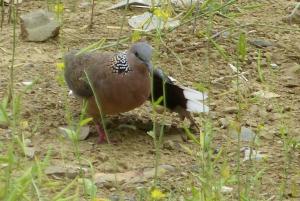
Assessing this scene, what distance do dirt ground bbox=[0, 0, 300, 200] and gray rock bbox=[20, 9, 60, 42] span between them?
0.05m

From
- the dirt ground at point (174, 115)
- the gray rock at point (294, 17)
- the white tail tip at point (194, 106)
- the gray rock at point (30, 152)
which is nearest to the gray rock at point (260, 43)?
the dirt ground at point (174, 115)

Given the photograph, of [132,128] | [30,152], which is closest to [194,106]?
[132,128]

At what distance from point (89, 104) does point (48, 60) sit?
Result: 0.96m

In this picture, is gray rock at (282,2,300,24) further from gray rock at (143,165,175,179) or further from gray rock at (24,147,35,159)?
gray rock at (24,147,35,159)

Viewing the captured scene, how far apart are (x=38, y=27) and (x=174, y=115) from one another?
1138mm

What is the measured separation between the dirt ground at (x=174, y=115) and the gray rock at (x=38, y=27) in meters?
0.05

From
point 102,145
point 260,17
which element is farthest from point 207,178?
point 260,17

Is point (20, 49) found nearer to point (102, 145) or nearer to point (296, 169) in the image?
point (102, 145)

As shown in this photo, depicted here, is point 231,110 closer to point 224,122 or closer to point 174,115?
point 224,122

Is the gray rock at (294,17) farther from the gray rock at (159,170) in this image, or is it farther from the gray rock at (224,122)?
the gray rock at (159,170)

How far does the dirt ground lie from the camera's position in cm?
403

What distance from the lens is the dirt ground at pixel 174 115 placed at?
159 inches

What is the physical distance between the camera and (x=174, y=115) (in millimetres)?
4664

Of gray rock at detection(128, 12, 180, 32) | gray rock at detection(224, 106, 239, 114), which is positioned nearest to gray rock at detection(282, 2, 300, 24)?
gray rock at detection(128, 12, 180, 32)
